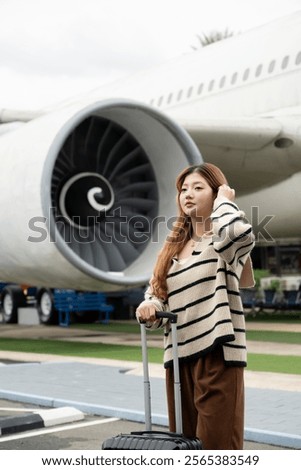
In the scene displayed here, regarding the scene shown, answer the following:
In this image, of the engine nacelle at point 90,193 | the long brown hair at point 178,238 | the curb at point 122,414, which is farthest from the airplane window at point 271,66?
the long brown hair at point 178,238

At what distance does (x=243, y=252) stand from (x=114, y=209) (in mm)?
6968

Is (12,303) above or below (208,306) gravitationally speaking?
above

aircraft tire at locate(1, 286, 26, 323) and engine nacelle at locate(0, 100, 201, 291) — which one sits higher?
engine nacelle at locate(0, 100, 201, 291)

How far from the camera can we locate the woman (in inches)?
117

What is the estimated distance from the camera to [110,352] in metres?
10.3

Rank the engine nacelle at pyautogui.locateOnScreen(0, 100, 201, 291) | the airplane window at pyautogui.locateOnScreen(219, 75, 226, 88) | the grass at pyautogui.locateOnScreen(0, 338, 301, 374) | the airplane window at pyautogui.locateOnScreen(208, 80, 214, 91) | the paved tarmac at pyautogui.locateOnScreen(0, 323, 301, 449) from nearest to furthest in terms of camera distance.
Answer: the paved tarmac at pyautogui.locateOnScreen(0, 323, 301, 449)
the grass at pyautogui.locateOnScreen(0, 338, 301, 374)
the engine nacelle at pyautogui.locateOnScreen(0, 100, 201, 291)
the airplane window at pyautogui.locateOnScreen(219, 75, 226, 88)
the airplane window at pyautogui.locateOnScreen(208, 80, 214, 91)

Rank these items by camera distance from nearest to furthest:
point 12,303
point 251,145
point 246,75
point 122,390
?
point 122,390
point 251,145
point 246,75
point 12,303

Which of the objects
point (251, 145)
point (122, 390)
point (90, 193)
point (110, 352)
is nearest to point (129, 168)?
point (90, 193)

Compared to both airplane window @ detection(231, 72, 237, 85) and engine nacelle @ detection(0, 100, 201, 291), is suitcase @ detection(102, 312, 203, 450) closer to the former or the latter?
engine nacelle @ detection(0, 100, 201, 291)

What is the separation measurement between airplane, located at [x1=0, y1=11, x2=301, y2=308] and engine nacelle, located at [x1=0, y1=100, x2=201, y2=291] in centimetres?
1

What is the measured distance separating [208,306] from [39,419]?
9.86 feet

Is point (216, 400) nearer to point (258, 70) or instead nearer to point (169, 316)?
point (169, 316)

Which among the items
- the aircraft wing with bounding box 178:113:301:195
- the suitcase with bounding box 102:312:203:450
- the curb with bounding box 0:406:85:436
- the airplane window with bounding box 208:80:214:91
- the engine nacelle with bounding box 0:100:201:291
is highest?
the airplane window with bounding box 208:80:214:91

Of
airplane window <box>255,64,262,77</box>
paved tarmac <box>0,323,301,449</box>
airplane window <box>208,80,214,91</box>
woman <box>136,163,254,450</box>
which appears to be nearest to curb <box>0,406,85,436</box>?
paved tarmac <box>0,323,301,449</box>
